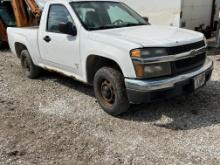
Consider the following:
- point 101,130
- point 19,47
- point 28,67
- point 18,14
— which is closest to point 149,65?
point 101,130

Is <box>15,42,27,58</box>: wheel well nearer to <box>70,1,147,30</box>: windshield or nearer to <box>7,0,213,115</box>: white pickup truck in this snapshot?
<box>7,0,213,115</box>: white pickup truck

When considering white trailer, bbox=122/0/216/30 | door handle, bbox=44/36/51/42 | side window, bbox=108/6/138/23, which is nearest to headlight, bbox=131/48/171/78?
side window, bbox=108/6/138/23

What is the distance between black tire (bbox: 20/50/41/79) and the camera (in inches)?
292

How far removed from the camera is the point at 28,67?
7.64 meters

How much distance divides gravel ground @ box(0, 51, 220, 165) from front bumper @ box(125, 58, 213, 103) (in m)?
0.46

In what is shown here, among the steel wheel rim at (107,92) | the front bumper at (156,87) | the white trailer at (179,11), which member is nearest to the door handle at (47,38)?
the steel wheel rim at (107,92)

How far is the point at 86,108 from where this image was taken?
564 cm

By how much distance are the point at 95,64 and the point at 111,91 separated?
585 millimetres

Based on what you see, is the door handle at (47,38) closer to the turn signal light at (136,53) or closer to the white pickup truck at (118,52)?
the white pickup truck at (118,52)

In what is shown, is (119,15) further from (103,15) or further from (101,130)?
(101,130)

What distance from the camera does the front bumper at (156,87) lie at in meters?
4.56

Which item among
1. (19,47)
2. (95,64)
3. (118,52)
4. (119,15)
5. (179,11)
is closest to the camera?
(118,52)

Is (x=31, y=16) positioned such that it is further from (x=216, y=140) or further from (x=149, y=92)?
(x=216, y=140)

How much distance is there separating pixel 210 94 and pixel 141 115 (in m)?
1.44
